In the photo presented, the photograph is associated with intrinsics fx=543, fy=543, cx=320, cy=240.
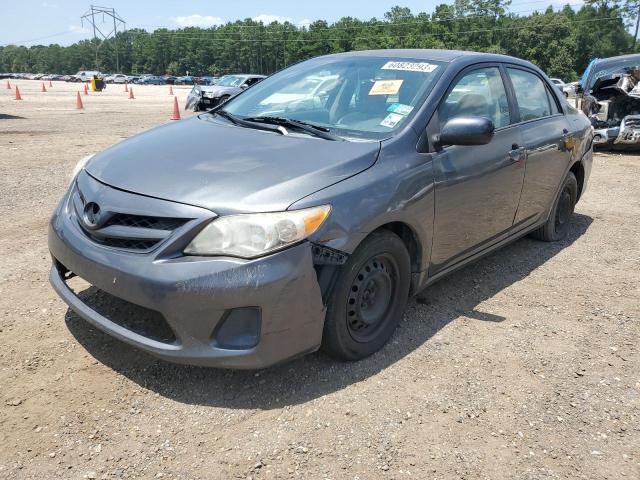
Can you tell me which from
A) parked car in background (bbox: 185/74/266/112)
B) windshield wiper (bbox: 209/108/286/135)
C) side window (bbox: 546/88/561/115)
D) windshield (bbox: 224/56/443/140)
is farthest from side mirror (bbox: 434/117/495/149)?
parked car in background (bbox: 185/74/266/112)

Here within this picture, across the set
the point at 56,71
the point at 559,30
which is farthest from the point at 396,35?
the point at 56,71

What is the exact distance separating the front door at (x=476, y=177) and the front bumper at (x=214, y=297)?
3.66ft

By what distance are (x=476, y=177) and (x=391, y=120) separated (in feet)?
2.36

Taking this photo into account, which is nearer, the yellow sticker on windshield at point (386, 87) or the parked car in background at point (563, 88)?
the yellow sticker on windshield at point (386, 87)

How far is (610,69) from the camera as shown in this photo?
10.7m

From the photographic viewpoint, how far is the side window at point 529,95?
4.17 metres

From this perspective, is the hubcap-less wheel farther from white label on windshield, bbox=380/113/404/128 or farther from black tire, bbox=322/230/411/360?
white label on windshield, bbox=380/113/404/128

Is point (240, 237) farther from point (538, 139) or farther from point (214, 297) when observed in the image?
point (538, 139)

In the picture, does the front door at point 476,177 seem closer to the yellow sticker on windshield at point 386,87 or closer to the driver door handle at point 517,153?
the driver door handle at point 517,153

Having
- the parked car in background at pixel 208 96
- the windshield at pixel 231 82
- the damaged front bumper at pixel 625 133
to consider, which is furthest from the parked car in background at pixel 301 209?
the windshield at pixel 231 82

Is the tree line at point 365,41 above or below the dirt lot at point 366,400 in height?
above

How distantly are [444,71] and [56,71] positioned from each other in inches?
6589

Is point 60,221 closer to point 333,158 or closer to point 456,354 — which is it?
point 333,158

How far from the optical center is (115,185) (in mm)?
2676
